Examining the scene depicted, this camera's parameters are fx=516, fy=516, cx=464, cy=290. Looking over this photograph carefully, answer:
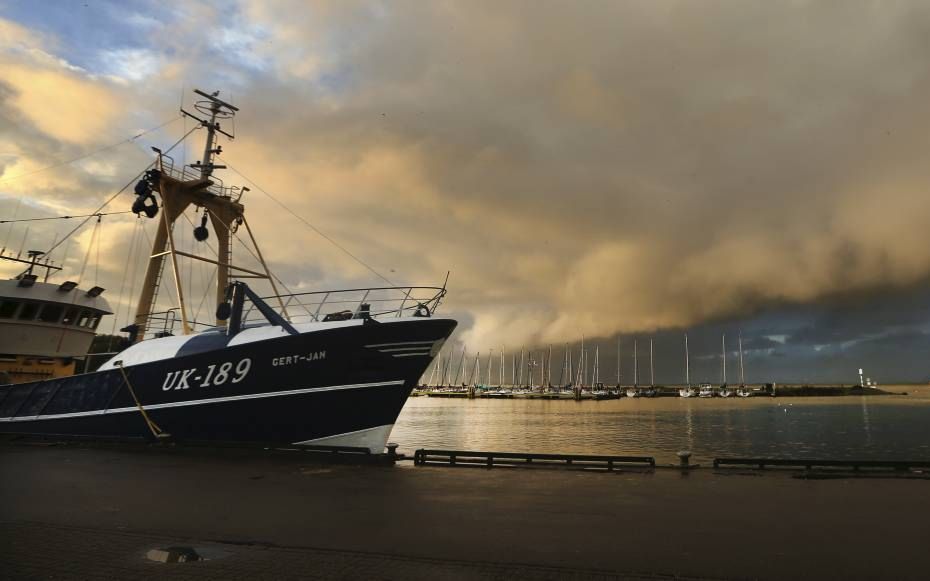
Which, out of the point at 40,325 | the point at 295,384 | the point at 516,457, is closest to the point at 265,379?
the point at 295,384

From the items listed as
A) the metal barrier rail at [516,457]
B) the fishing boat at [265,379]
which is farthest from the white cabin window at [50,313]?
the metal barrier rail at [516,457]

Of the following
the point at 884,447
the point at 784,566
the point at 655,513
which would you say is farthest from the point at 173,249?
the point at 884,447

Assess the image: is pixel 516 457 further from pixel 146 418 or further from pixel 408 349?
pixel 146 418

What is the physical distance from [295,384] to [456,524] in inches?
360

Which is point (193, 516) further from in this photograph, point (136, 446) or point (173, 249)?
point (173, 249)

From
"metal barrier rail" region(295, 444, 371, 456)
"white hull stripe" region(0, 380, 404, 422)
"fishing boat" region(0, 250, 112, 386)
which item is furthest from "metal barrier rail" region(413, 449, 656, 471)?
"fishing boat" region(0, 250, 112, 386)

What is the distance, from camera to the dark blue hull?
16422 millimetres

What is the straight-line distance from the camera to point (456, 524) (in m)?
8.98

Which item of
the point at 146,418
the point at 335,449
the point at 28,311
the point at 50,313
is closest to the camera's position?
the point at 335,449

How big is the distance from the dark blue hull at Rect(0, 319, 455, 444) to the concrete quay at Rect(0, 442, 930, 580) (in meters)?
2.21

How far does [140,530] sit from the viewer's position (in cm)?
859

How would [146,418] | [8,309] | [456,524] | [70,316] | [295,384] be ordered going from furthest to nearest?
[70,316] < [8,309] < [146,418] < [295,384] < [456,524]

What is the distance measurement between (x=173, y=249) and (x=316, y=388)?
403 inches

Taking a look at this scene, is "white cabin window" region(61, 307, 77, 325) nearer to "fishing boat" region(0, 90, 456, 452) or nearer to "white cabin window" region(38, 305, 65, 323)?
"white cabin window" region(38, 305, 65, 323)
